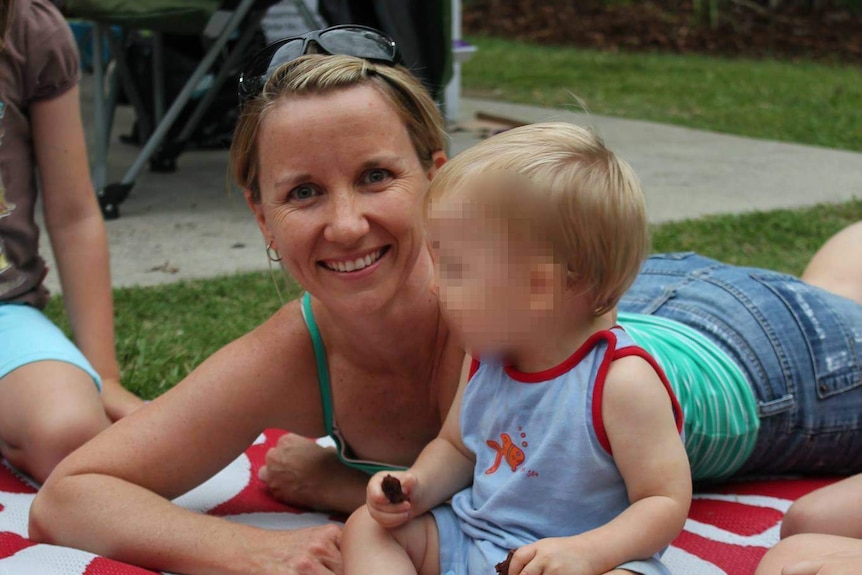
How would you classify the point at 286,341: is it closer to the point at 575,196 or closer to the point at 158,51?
the point at 575,196

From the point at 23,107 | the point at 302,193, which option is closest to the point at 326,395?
the point at 302,193

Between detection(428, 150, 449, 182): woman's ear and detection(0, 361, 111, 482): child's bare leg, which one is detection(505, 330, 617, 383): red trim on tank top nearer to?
detection(428, 150, 449, 182): woman's ear

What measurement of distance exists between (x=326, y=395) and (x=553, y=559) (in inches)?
29.0

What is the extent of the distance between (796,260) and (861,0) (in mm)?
11850

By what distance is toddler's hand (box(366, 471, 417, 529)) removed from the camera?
5.23 ft

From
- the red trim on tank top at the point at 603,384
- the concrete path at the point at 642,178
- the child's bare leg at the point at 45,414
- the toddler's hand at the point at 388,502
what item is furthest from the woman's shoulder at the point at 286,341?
the concrete path at the point at 642,178

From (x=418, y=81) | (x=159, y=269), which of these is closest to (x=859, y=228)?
(x=418, y=81)

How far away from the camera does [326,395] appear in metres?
2.04

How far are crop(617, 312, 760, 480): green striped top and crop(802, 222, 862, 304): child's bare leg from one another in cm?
49

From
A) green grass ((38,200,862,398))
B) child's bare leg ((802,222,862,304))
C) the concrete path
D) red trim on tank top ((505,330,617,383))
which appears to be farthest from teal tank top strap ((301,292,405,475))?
the concrete path

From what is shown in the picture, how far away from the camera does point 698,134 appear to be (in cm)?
708

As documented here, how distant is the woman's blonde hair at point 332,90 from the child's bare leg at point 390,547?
0.62m

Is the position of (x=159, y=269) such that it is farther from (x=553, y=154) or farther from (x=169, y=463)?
(x=553, y=154)

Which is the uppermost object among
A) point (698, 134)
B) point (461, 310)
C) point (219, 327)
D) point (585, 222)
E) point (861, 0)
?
point (585, 222)
